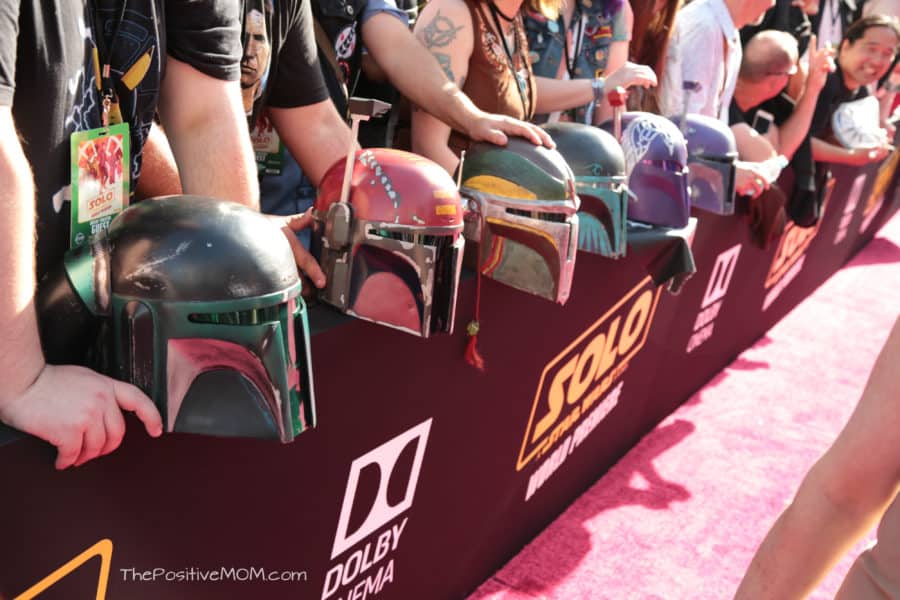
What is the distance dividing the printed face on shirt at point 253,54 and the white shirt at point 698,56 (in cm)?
197

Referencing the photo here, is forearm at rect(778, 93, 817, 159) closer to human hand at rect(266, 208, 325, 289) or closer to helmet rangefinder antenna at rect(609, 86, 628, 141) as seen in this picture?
helmet rangefinder antenna at rect(609, 86, 628, 141)

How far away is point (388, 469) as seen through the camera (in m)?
2.05

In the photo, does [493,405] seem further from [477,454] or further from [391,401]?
[391,401]

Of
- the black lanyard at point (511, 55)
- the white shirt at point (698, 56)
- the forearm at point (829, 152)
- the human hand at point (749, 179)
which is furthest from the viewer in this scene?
the forearm at point (829, 152)

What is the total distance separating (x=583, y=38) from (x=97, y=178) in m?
1.98

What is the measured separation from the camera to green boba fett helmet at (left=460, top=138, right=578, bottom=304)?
6.61ft

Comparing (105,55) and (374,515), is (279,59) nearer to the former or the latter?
(105,55)

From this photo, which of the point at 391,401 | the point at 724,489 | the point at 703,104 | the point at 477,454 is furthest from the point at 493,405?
the point at 703,104

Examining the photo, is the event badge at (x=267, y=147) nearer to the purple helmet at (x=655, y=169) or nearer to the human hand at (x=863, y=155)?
the purple helmet at (x=655, y=169)

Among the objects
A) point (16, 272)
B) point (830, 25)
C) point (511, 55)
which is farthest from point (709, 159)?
point (830, 25)

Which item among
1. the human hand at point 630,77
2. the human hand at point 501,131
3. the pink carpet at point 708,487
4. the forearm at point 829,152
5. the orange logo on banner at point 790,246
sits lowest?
the pink carpet at point 708,487

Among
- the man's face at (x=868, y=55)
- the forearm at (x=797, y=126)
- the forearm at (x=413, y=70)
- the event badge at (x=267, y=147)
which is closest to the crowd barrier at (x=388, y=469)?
the forearm at (x=413, y=70)

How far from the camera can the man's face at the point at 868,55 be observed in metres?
5.03

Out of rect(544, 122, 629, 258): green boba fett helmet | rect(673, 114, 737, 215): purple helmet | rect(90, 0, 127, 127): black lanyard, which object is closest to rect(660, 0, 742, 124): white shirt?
rect(673, 114, 737, 215): purple helmet
